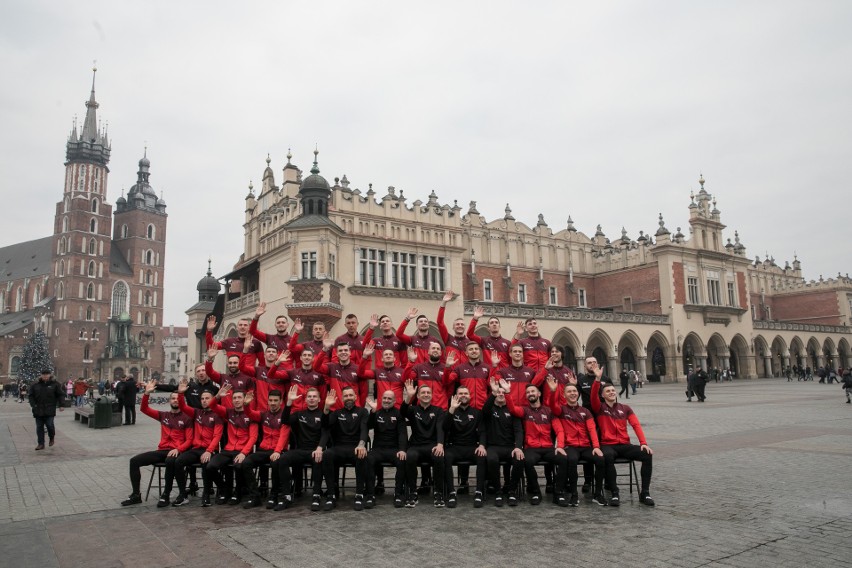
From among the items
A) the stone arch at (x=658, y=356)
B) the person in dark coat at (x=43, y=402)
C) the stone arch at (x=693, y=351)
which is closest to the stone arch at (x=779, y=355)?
the stone arch at (x=693, y=351)

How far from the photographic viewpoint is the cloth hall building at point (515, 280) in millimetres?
31109

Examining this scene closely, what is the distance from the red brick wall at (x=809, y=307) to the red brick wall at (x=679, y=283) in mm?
28486

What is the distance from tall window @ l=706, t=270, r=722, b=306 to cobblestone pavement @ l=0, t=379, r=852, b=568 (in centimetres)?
4084

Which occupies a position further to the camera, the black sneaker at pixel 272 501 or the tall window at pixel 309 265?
the tall window at pixel 309 265

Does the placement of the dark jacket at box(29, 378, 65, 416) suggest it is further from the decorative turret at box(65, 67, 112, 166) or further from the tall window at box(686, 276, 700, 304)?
the decorative turret at box(65, 67, 112, 166)

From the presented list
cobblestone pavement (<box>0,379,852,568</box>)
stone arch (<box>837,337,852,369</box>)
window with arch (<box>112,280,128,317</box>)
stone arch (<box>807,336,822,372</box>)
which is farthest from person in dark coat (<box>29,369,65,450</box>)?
window with arch (<box>112,280,128,317</box>)

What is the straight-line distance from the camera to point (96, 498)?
8117 mm

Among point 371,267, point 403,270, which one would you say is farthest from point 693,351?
point 371,267

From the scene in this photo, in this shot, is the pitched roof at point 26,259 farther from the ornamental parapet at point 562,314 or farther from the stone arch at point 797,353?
the stone arch at point 797,353

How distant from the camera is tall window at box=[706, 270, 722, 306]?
47344mm

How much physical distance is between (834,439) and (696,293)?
37.0 meters

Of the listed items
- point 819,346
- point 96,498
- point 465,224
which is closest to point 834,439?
point 96,498

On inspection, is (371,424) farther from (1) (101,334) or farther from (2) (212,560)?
(1) (101,334)

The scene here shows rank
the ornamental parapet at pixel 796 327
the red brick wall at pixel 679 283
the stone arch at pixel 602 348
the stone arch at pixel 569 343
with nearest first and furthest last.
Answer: the stone arch at pixel 569 343 → the stone arch at pixel 602 348 → the red brick wall at pixel 679 283 → the ornamental parapet at pixel 796 327
